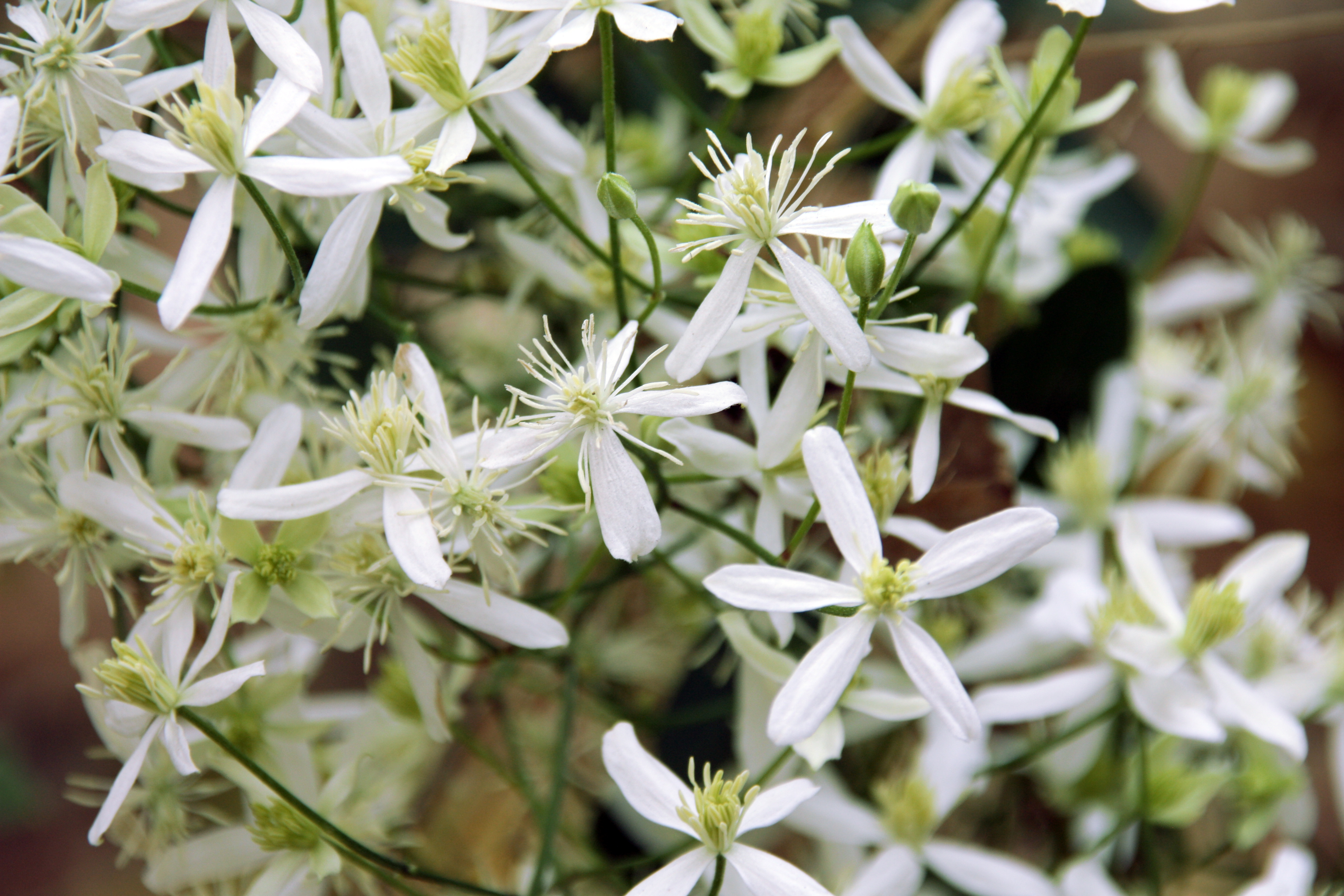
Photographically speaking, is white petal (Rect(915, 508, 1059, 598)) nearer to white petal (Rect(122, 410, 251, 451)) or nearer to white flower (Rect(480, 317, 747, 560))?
white flower (Rect(480, 317, 747, 560))

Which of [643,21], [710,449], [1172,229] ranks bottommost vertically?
[710,449]

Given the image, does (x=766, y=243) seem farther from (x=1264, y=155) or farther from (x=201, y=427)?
(x=1264, y=155)

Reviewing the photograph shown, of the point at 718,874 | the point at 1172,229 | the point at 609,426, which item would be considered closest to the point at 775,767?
the point at 718,874

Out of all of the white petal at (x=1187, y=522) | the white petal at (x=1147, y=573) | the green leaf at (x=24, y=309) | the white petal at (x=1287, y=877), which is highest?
the white petal at (x=1187, y=522)

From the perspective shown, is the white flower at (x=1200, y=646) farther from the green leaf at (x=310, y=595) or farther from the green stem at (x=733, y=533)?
the green leaf at (x=310, y=595)

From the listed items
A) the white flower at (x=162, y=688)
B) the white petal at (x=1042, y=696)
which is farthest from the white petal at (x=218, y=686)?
the white petal at (x=1042, y=696)

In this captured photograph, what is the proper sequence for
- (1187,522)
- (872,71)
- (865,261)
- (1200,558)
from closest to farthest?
(865,261) → (872,71) → (1187,522) → (1200,558)

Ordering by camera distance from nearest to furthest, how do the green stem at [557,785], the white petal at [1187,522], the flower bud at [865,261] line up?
the flower bud at [865,261] → the green stem at [557,785] → the white petal at [1187,522]
